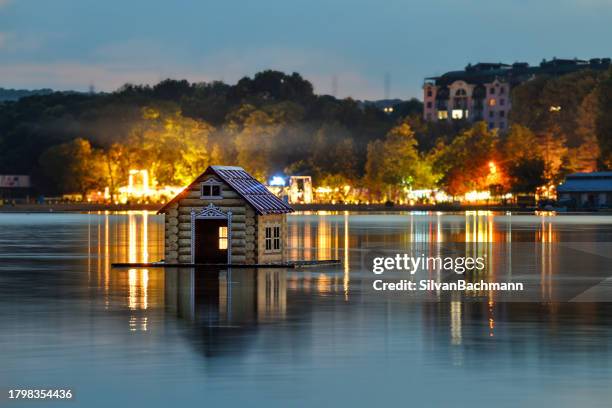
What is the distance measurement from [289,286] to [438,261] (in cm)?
1376

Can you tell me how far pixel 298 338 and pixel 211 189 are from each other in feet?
60.4

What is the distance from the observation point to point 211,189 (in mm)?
41594

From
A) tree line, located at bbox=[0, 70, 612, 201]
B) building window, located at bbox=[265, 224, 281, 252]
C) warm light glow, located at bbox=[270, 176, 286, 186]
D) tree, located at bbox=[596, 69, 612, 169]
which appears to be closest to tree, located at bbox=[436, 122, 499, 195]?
tree line, located at bbox=[0, 70, 612, 201]

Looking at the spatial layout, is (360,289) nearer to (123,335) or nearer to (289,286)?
(289,286)

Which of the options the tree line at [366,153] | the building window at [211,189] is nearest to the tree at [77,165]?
the tree line at [366,153]

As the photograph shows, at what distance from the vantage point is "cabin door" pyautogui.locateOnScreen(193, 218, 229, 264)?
139ft

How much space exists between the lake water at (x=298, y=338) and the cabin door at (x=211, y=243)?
1.58 metres

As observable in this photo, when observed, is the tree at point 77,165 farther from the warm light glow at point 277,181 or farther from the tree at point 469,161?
the tree at point 469,161

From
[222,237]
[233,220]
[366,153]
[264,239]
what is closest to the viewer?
[233,220]

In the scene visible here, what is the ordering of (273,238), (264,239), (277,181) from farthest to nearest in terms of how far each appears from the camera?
(277,181) < (273,238) < (264,239)

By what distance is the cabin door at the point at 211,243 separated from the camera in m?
42.4

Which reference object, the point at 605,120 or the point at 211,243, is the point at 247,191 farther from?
the point at 605,120

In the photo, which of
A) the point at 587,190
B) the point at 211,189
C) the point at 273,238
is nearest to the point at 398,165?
the point at 587,190

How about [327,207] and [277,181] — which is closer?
[327,207]
